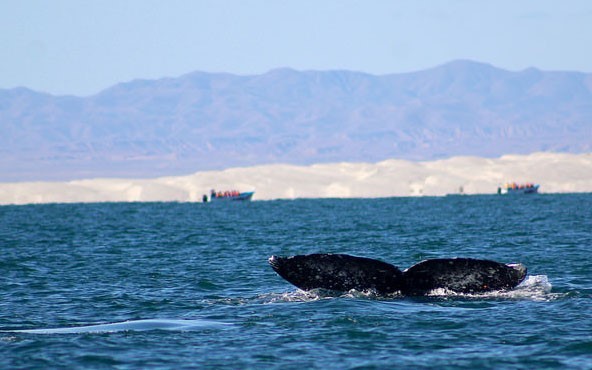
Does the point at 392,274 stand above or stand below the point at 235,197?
below

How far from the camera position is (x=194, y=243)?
45.5m

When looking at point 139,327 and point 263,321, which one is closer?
point 139,327

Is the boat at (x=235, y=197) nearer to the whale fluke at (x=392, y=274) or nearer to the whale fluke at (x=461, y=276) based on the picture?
the whale fluke at (x=392, y=274)

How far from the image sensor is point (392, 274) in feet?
63.1

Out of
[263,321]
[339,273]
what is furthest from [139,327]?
[339,273]

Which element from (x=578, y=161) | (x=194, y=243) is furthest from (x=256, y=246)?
(x=578, y=161)

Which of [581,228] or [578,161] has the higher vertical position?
[578,161]

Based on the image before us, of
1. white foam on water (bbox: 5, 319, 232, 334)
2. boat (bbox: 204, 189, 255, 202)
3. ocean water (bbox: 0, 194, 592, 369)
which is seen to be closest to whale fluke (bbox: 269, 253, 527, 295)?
ocean water (bbox: 0, 194, 592, 369)

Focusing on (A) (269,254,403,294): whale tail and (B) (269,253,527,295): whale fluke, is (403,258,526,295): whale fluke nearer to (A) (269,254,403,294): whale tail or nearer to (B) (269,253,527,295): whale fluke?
(B) (269,253,527,295): whale fluke

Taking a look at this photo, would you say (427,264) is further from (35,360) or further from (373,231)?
(373,231)

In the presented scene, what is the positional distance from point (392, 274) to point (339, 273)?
3.02ft

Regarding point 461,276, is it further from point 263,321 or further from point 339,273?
point 263,321

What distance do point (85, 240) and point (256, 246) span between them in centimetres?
1057

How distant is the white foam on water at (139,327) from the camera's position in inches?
682
